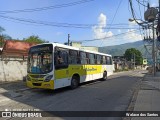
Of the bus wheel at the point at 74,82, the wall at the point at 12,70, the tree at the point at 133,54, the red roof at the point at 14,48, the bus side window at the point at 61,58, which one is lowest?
the bus wheel at the point at 74,82

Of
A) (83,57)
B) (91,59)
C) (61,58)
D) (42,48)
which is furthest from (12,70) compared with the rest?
(61,58)

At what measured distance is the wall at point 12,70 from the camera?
19.5m

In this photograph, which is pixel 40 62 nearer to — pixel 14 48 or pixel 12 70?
pixel 12 70

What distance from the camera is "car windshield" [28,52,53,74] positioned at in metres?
14.4

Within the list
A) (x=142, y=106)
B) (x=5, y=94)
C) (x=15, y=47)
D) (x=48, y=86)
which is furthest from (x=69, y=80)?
(x=15, y=47)

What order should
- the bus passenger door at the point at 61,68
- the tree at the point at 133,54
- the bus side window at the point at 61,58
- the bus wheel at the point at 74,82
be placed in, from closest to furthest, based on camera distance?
the bus passenger door at the point at 61,68 → the bus side window at the point at 61,58 → the bus wheel at the point at 74,82 → the tree at the point at 133,54

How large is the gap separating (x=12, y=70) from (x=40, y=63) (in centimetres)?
650

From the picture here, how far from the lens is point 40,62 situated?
1473 cm

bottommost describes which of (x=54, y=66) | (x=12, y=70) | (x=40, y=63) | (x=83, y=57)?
(x=12, y=70)

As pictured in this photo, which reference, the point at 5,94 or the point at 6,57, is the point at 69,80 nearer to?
the point at 5,94

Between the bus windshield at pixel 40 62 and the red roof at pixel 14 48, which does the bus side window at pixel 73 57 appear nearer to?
the bus windshield at pixel 40 62

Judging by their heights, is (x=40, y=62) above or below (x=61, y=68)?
above

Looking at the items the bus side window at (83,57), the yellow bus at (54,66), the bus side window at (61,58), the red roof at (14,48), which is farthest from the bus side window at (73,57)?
the red roof at (14,48)

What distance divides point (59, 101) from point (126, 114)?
3.91 meters
